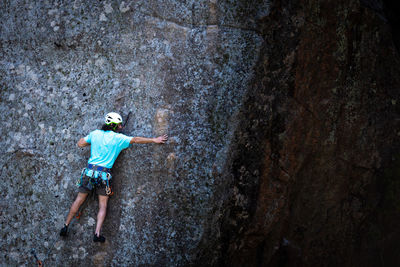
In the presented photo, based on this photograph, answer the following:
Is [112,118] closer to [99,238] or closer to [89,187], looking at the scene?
[89,187]

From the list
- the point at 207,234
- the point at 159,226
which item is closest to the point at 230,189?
the point at 207,234

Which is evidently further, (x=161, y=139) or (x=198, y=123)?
(x=198, y=123)

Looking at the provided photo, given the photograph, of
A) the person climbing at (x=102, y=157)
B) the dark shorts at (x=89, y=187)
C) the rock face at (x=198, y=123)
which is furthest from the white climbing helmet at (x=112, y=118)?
the dark shorts at (x=89, y=187)

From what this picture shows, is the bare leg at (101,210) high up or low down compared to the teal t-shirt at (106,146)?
down

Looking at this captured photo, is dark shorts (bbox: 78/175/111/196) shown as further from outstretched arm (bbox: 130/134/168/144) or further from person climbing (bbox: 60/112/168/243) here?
outstretched arm (bbox: 130/134/168/144)

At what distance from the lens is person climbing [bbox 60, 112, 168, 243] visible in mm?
4211

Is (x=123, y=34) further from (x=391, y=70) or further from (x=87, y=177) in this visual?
(x=391, y=70)

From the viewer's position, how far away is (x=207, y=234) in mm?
4266

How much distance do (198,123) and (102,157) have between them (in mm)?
1221

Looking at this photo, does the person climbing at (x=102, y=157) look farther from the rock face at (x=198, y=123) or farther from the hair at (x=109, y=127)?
the rock face at (x=198, y=123)

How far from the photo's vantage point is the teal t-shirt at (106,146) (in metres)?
4.21

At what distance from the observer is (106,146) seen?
421cm

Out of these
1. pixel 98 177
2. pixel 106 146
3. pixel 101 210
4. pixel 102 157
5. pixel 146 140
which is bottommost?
pixel 101 210

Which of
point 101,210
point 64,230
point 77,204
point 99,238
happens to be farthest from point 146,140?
point 64,230
